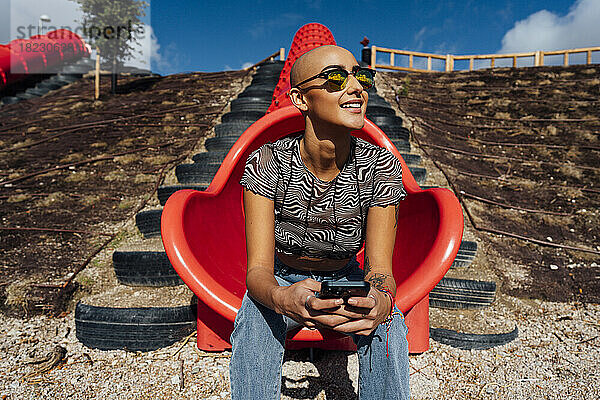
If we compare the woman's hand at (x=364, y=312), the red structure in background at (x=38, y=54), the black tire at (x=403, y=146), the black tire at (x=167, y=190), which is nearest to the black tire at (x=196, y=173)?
the black tire at (x=167, y=190)

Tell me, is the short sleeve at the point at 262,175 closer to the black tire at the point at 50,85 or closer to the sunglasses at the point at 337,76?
the sunglasses at the point at 337,76

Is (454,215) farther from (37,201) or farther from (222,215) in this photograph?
(37,201)

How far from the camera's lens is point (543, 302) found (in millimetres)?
2146

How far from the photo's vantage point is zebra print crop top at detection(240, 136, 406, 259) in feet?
3.52

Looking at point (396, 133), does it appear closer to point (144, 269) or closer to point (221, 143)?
point (221, 143)

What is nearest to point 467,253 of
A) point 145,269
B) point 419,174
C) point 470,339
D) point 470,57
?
point 470,339

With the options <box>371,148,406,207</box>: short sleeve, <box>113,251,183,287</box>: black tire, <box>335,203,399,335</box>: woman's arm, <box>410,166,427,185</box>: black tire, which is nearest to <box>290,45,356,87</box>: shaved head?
<box>371,148,406,207</box>: short sleeve

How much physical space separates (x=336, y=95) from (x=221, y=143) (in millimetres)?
2717

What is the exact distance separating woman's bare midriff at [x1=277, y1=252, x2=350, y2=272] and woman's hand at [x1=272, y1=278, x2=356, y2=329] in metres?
0.36

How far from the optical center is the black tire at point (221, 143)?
3459 millimetres

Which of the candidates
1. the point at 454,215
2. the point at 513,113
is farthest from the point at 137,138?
the point at 513,113

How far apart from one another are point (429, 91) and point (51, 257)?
6.02 meters

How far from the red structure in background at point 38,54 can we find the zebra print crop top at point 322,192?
35.3ft

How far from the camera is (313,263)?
1188mm
